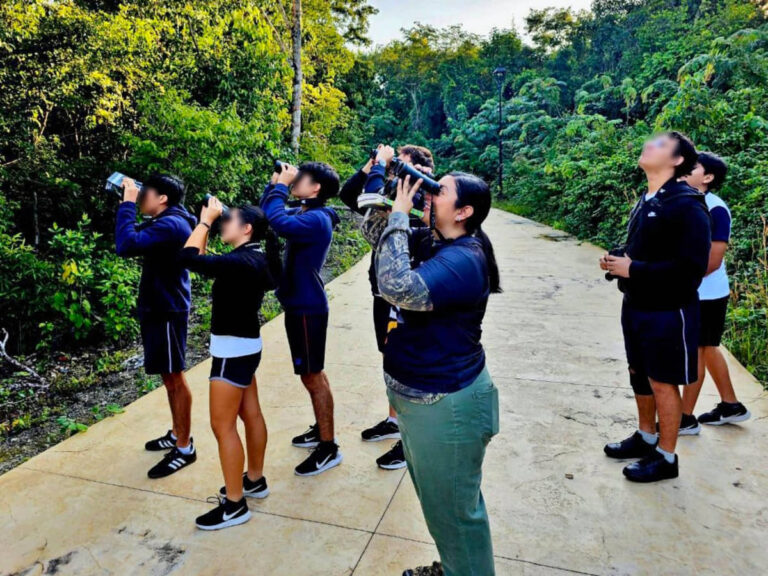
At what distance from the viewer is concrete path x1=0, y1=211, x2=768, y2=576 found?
218 centimetres

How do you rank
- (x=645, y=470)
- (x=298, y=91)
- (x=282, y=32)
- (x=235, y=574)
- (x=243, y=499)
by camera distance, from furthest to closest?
(x=282, y=32) < (x=298, y=91) < (x=645, y=470) < (x=243, y=499) < (x=235, y=574)

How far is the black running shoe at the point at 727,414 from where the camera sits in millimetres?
3168

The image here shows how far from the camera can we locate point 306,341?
2.77 meters

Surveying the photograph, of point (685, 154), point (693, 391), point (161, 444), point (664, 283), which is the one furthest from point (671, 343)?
point (161, 444)

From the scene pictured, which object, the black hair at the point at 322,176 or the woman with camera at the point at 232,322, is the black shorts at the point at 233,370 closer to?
the woman with camera at the point at 232,322

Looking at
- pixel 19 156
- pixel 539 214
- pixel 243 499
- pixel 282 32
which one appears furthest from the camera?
pixel 539 214

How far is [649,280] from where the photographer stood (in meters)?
2.53

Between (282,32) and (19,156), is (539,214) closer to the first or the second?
(282,32)

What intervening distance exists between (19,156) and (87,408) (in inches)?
129

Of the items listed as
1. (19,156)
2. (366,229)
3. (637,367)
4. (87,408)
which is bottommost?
(87,408)

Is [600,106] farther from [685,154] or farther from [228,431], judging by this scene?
[228,431]

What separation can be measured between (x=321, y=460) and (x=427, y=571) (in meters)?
1.01

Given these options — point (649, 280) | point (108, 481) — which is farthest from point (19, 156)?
point (649, 280)

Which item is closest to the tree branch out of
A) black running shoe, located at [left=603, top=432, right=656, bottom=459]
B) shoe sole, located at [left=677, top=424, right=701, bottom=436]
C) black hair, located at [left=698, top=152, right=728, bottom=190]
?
black running shoe, located at [left=603, top=432, right=656, bottom=459]
